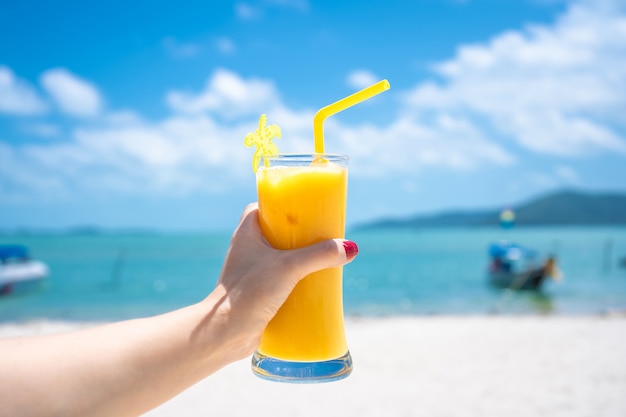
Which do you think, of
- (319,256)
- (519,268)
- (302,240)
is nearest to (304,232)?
(302,240)

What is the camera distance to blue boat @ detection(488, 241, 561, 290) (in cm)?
2152

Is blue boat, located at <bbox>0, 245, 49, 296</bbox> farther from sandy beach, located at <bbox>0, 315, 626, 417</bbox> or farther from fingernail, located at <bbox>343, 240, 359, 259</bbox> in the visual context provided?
fingernail, located at <bbox>343, 240, 359, 259</bbox>

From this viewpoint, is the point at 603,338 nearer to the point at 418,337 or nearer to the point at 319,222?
the point at 418,337

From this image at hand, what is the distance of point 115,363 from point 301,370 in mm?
622

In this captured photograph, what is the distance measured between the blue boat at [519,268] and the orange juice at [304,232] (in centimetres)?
2127

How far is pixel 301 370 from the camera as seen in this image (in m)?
1.83

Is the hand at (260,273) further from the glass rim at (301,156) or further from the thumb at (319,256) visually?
the glass rim at (301,156)

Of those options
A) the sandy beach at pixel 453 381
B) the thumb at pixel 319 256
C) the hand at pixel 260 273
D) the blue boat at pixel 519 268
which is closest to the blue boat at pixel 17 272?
the sandy beach at pixel 453 381

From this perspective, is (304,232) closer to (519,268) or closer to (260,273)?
(260,273)

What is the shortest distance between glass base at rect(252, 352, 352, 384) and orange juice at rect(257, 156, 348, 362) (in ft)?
0.05

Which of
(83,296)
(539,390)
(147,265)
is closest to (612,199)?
(147,265)

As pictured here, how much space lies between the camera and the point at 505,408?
6.08m

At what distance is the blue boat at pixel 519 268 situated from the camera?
70.6 feet

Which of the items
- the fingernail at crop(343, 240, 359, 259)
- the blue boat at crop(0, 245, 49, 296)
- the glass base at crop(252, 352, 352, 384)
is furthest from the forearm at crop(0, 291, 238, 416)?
the blue boat at crop(0, 245, 49, 296)
